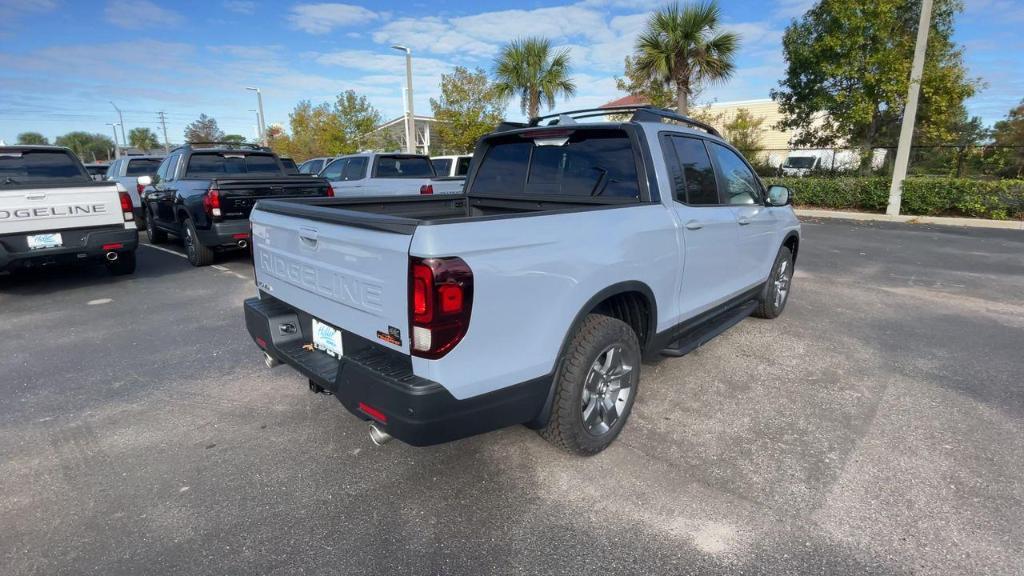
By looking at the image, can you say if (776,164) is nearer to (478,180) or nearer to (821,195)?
(821,195)

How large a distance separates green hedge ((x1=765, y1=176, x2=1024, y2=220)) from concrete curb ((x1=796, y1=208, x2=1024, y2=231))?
0.44m

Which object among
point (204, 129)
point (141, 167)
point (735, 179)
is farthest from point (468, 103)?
point (204, 129)

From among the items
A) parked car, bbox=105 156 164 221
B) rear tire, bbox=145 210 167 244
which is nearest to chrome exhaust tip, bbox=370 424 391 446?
rear tire, bbox=145 210 167 244

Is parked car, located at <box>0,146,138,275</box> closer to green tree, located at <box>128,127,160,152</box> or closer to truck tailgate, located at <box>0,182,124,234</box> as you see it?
truck tailgate, located at <box>0,182,124,234</box>

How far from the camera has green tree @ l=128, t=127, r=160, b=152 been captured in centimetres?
10412

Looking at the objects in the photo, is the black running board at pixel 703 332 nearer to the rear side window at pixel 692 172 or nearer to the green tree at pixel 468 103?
the rear side window at pixel 692 172

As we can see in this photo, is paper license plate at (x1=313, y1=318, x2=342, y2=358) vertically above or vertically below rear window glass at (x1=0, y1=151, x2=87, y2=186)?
below

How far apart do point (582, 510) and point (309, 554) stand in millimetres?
1240

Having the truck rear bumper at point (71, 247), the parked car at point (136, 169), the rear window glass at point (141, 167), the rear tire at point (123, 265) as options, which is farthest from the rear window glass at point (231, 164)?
the rear window glass at point (141, 167)

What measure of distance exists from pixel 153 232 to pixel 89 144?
126180 millimetres

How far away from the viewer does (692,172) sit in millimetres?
3713

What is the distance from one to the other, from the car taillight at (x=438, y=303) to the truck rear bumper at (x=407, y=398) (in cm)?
16

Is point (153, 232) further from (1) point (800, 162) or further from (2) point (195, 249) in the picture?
(1) point (800, 162)

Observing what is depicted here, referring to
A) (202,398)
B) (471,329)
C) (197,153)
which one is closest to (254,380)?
(202,398)
